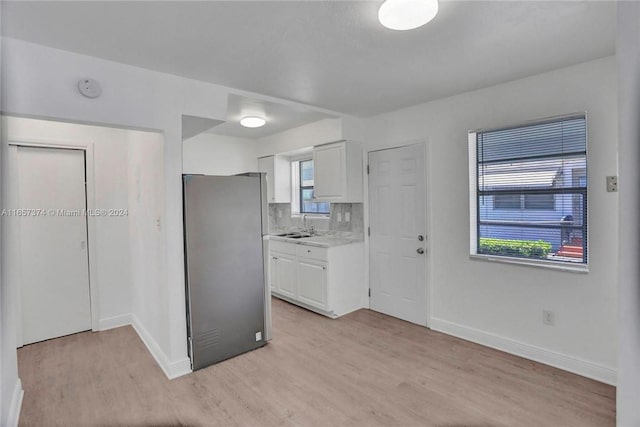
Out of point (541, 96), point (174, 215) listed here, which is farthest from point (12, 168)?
point (541, 96)

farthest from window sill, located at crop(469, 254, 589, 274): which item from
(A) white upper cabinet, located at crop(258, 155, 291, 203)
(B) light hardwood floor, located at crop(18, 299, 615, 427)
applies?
(A) white upper cabinet, located at crop(258, 155, 291, 203)

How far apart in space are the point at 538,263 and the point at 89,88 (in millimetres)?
3811

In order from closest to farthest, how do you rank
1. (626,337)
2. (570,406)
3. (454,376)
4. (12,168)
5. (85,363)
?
(626,337), (570,406), (454,376), (85,363), (12,168)

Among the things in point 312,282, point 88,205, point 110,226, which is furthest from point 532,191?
point 88,205

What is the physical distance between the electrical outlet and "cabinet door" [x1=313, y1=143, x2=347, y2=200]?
7.76 ft

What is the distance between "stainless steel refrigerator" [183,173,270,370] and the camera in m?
2.81

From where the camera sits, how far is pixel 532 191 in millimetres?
2869

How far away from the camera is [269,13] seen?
183 centimetres

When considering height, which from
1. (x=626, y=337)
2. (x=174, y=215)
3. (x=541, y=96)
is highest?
(x=541, y=96)

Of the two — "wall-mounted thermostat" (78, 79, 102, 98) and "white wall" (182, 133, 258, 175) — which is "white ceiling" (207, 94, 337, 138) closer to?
"white wall" (182, 133, 258, 175)

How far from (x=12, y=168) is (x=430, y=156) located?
14.0 ft

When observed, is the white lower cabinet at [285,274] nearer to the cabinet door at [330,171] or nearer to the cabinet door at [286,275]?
the cabinet door at [286,275]

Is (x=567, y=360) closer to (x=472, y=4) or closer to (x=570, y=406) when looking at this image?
(x=570, y=406)

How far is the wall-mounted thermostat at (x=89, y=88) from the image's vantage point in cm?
225
